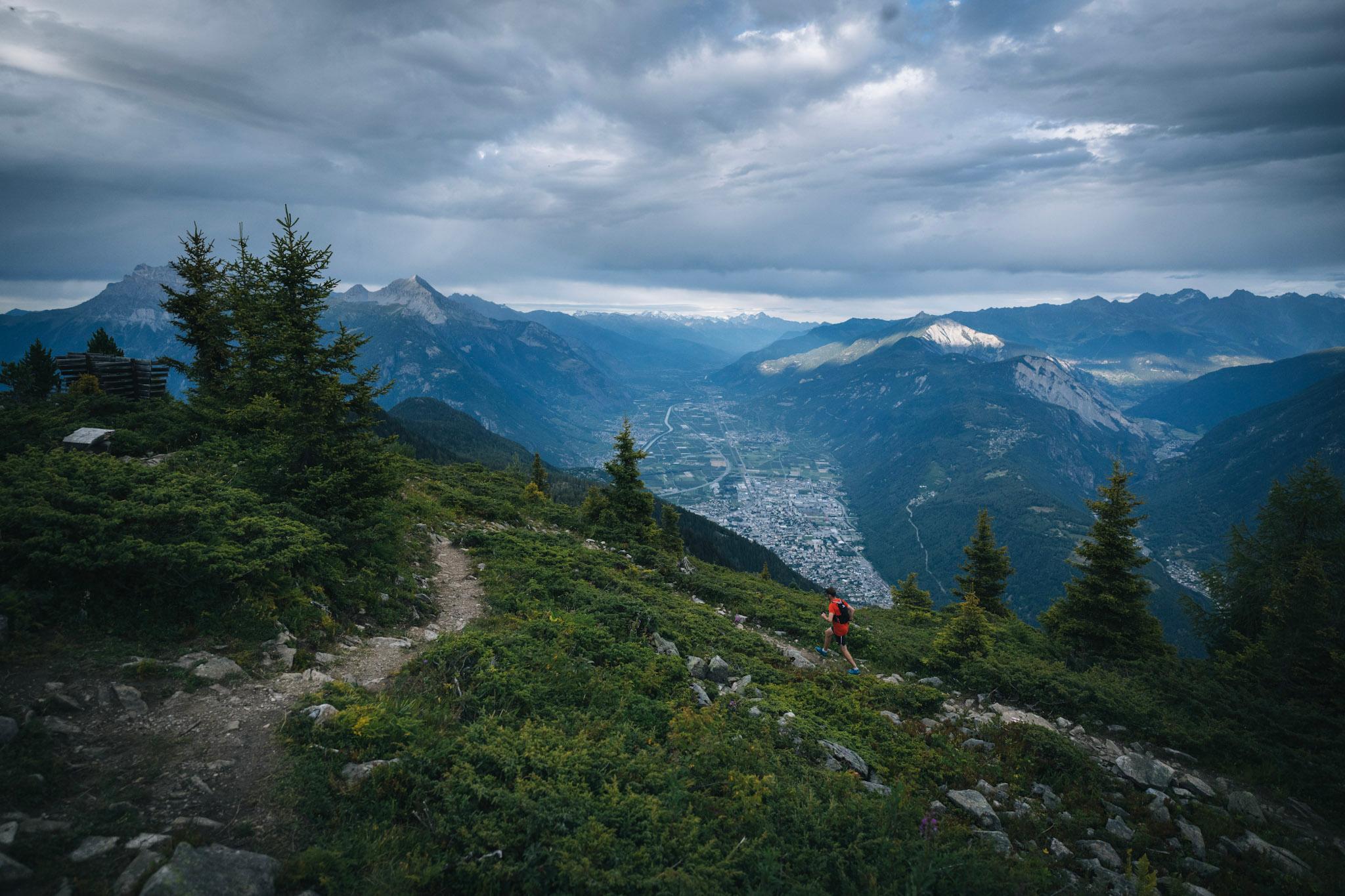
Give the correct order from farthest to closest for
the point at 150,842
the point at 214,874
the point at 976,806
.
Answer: the point at 976,806
the point at 150,842
the point at 214,874

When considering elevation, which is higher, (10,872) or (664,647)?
(10,872)

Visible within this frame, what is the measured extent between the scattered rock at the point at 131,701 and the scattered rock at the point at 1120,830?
1510 cm

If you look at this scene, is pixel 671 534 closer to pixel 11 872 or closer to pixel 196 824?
pixel 196 824

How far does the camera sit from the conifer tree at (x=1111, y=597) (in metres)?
18.9

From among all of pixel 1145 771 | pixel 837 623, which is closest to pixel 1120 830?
pixel 1145 771

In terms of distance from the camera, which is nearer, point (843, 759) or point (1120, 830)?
point (1120, 830)

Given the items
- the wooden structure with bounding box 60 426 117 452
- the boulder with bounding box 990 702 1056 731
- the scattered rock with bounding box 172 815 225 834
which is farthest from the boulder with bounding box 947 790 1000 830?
the wooden structure with bounding box 60 426 117 452

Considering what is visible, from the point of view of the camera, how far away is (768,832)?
698cm

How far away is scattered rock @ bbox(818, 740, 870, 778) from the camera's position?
937cm

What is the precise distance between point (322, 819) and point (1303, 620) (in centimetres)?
2215

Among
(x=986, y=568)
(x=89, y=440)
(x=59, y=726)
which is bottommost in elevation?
(x=986, y=568)

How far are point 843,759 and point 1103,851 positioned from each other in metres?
3.93

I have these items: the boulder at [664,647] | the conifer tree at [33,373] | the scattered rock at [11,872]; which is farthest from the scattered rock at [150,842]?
the conifer tree at [33,373]

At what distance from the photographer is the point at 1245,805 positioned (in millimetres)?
9266
